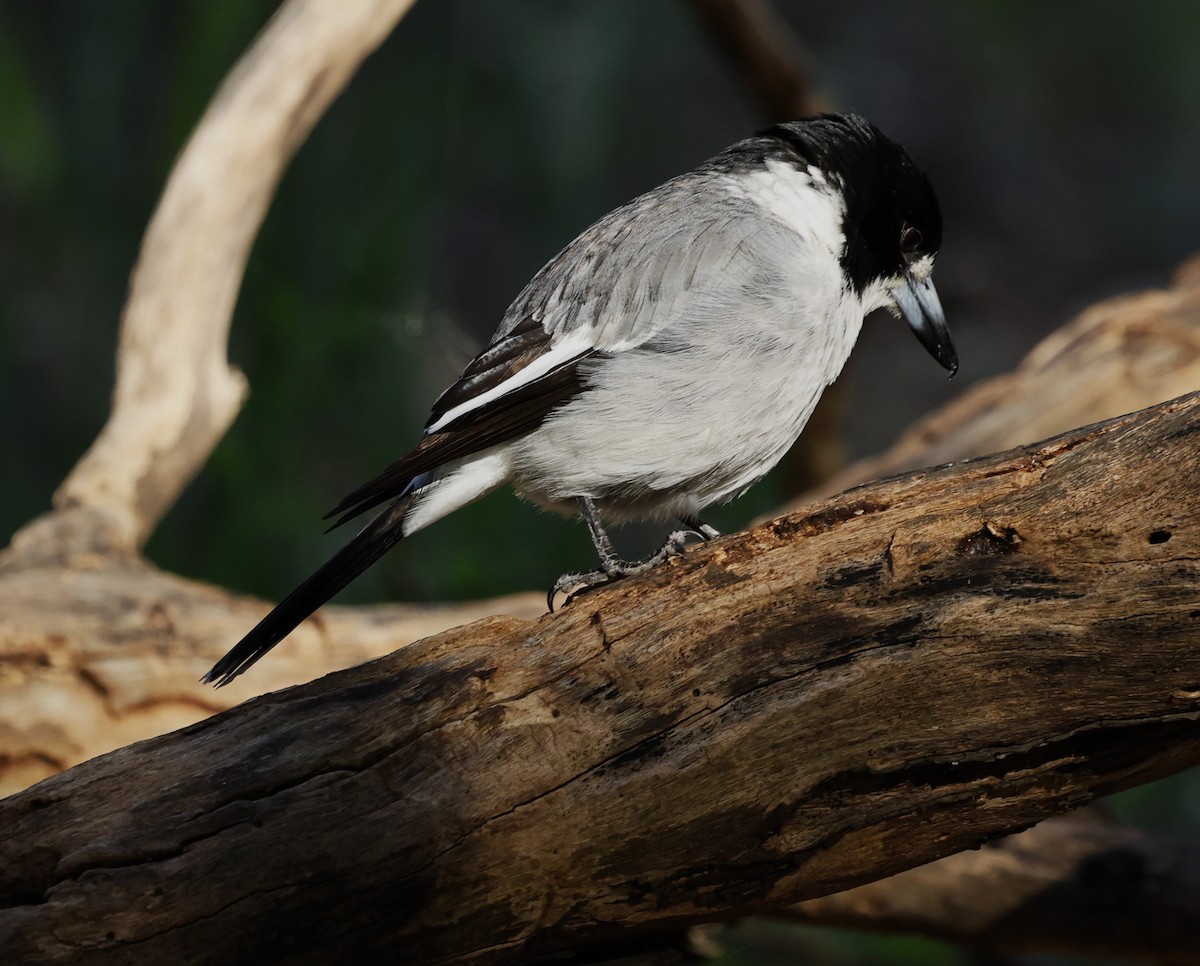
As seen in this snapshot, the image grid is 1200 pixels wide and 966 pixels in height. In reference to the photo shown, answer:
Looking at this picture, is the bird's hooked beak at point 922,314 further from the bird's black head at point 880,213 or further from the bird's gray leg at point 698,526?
the bird's gray leg at point 698,526

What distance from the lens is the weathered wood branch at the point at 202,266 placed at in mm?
2705

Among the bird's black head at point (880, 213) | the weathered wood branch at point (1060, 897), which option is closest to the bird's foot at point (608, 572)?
the bird's black head at point (880, 213)

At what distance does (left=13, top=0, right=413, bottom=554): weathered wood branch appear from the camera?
2.71 m

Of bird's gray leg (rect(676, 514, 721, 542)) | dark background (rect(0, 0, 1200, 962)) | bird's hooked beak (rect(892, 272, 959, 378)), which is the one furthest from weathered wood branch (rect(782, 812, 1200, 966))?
dark background (rect(0, 0, 1200, 962))

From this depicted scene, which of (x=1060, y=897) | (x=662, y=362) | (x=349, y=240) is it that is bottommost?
(x=1060, y=897)

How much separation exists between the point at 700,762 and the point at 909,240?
1229mm

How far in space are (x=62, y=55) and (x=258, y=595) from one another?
8.54 feet

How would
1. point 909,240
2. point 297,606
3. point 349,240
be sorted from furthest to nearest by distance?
point 349,240, point 909,240, point 297,606

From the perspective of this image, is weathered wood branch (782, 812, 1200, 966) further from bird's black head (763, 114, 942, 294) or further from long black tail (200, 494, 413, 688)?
long black tail (200, 494, 413, 688)

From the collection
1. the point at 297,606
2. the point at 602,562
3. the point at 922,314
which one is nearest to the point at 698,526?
the point at 602,562

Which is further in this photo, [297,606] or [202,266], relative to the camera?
[202,266]

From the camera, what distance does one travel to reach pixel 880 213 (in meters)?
2.25

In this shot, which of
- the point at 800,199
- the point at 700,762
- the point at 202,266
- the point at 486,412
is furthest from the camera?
the point at 202,266

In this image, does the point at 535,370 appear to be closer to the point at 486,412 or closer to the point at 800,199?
the point at 486,412
